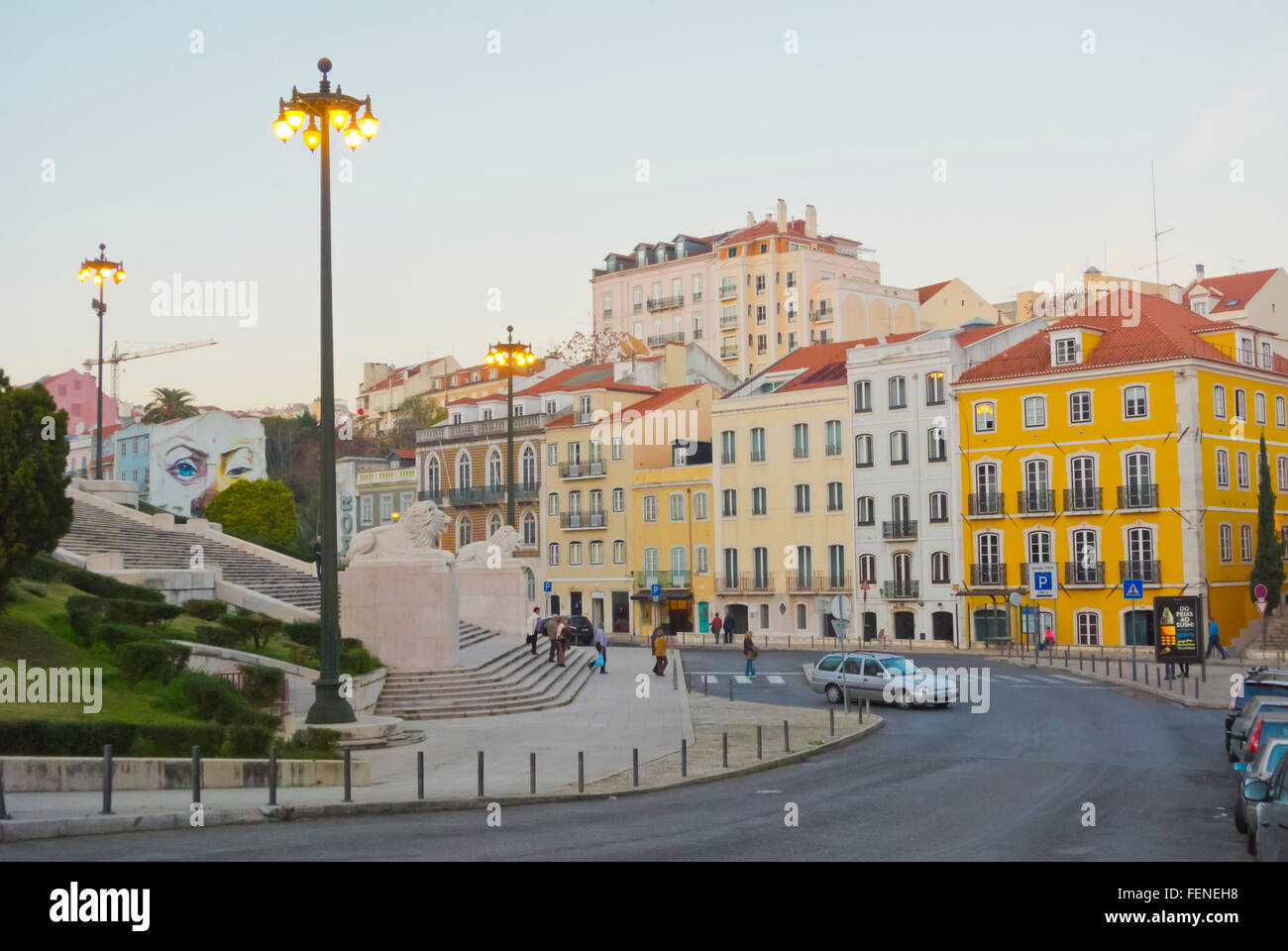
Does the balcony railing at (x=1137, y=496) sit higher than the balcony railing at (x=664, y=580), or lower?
higher

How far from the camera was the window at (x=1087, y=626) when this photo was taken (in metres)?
57.3

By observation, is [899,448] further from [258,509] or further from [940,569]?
[258,509]

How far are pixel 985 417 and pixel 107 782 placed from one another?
51030mm

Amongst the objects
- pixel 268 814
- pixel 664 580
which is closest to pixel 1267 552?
pixel 664 580

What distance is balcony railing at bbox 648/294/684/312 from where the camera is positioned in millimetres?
112750

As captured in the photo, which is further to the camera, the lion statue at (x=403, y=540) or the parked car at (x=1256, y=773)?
the lion statue at (x=403, y=540)

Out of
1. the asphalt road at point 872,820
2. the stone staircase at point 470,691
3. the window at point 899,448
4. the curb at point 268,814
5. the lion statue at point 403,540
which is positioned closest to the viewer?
the asphalt road at point 872,820

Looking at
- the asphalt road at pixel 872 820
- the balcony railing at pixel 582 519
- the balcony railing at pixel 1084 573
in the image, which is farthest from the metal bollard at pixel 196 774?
the balcony railing at pixel 582 519

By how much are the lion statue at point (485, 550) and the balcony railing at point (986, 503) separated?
23979 millimetres

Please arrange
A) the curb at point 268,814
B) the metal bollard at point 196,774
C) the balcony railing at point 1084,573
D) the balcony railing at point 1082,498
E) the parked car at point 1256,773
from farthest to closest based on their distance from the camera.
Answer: the balcony railing at point 1082,498 < the balcony railing at point 1084,573 < the metal bollard at point 196,774 < the curb at point 268,814 < the parked car at point 1256,773

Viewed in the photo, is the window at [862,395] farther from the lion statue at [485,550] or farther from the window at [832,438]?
the lion statue at [485,550]

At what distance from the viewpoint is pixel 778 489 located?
6888cm
